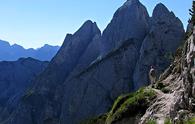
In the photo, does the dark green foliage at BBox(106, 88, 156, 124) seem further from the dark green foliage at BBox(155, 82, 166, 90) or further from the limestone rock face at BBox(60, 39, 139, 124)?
the limestone rock face at BBox(60, 39, 139, 124)

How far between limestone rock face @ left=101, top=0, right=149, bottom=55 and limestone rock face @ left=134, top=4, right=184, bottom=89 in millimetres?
9120

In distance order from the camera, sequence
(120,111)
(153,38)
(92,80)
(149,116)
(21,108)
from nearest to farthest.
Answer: (149,116) < (120,111) < (153,38) < (92,80) < (21,108)

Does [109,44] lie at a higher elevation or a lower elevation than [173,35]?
higher

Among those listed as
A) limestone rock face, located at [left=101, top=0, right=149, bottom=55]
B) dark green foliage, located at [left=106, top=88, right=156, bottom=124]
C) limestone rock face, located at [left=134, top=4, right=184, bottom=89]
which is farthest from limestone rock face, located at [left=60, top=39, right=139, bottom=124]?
dark green foliage, located at [left=106, top=88, right=156, bottom=124]

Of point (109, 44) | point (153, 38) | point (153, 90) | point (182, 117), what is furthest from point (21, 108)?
point (182, 117)

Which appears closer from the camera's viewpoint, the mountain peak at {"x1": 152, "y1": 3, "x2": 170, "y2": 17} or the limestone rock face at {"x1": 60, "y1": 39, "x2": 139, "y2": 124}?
the limestone rock face at {"x1": 60, "y1": 39, "x2": 139, "y2": 124}

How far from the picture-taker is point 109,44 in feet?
494

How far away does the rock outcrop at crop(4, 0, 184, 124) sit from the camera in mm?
123562

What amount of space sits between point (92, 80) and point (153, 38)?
80.7 feet

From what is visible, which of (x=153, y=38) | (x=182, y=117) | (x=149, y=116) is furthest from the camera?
(x=153, y=38)

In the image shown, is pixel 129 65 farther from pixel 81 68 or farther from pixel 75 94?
pixel 81 68

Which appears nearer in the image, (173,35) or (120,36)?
(173,35)

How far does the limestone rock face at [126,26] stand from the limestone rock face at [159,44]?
912 centimetres

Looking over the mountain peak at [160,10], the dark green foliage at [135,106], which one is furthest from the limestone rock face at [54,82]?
→ the dark green foliage at [135,106]
